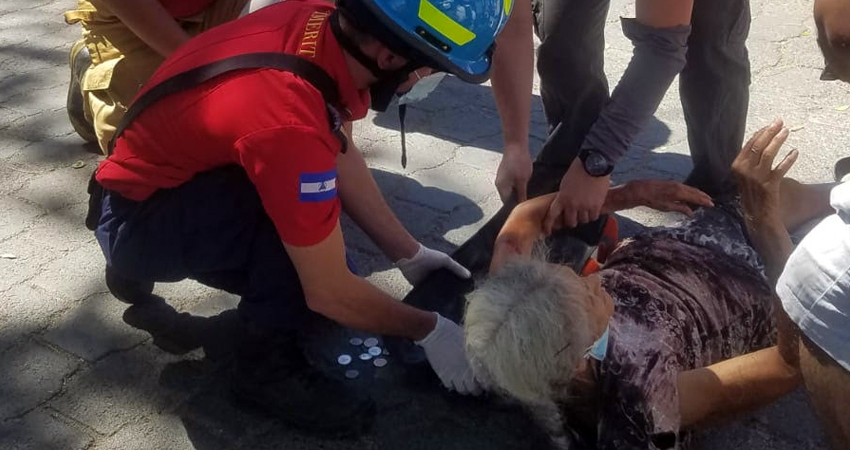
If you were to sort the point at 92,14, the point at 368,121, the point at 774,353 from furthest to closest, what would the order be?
the point at 368,121 → the point at 92,14 → the point at 774,353

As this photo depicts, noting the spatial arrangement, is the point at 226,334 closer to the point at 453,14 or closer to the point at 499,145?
the point at 453,14

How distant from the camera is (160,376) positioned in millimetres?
2410

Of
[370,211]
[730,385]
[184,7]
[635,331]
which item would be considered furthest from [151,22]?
[730,385]

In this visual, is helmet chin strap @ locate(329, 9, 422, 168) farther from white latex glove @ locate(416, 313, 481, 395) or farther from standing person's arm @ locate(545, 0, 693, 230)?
white latex glove @ locate(416, 313, 481, 395)

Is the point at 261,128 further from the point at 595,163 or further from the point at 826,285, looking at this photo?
the point at 826,285

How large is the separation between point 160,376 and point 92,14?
135 cm

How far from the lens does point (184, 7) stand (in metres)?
3.05

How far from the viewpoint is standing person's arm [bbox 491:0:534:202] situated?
8.83 feet

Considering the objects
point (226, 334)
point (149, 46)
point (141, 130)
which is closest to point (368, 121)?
point (149, 46)

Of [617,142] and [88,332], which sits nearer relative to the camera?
[617,142]

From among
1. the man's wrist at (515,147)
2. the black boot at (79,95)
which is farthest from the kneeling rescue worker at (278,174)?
the black boot at (79,95)

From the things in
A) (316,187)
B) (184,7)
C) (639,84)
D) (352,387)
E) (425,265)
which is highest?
(639,84)

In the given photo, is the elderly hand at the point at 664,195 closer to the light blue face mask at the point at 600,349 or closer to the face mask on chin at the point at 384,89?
the light blue face mask at the point at 600,349

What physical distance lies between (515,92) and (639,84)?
0.68 m
